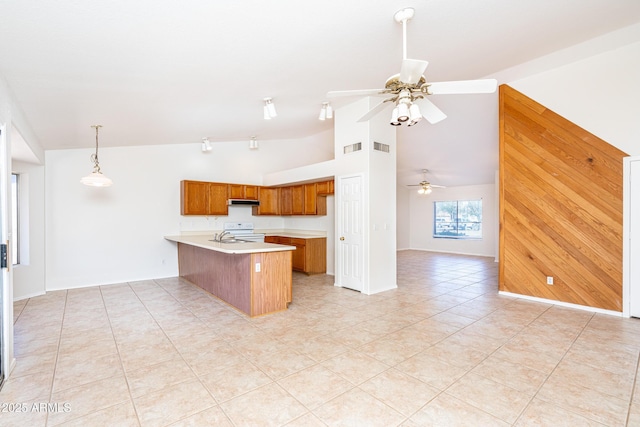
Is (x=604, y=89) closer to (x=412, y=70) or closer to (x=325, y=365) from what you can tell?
(x=412, y=70)

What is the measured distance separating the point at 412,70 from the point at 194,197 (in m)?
5.49

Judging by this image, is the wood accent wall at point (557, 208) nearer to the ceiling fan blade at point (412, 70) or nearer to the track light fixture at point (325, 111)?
the track light fixture at point (325, 111)

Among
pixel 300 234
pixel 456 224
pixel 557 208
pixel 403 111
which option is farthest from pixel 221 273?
pixel 456 224

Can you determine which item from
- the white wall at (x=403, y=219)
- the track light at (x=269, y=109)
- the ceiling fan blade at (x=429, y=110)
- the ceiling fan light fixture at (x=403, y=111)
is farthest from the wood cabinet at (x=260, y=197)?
the white wall at (x=403, y=219)

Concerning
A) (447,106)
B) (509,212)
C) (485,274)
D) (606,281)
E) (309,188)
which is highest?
(447,106)

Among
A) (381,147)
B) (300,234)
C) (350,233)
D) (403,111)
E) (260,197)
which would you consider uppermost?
(381,147)

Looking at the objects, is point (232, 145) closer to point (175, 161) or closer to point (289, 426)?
point (175, 161)

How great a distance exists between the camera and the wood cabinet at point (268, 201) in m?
7.52

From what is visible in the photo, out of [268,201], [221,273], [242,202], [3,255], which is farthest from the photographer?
[268,201]

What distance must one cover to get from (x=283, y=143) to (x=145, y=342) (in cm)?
581

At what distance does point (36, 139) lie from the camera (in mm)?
4344

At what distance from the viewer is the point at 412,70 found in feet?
7.27

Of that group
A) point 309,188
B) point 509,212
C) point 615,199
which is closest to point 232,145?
point 309,188

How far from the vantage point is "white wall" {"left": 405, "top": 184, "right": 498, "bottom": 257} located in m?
9.76
